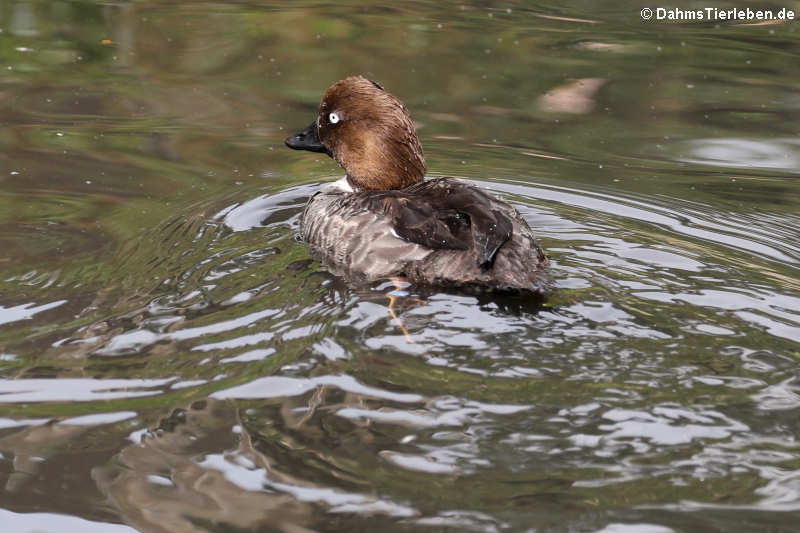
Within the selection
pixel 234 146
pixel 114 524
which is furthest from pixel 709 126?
pixel 114 524

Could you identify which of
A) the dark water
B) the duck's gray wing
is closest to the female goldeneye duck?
the duck's gray wing

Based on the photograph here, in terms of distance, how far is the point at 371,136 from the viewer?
6.93m

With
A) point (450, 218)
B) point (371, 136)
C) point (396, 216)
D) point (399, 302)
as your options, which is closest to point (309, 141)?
point (371, 136)

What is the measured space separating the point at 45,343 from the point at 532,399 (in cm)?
238

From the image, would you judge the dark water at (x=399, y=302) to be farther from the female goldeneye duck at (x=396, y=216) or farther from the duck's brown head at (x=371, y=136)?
the duck's brown head at (x=371, y=136)

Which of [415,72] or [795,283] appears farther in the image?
[415,72]

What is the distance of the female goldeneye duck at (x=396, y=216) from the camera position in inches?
227

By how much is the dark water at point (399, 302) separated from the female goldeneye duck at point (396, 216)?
6.6 inches

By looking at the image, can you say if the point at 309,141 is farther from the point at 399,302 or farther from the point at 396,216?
the point at 399,302

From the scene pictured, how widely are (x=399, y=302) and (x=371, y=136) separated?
1557 mm

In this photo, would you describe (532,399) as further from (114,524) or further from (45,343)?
(45,343)

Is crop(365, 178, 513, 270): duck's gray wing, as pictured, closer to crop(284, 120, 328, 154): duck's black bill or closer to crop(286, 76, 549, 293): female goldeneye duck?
crop(286, 76, 549, 293): female goldeneye duck

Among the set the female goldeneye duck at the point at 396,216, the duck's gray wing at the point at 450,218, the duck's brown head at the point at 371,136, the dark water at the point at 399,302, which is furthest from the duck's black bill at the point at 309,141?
the duck's gray wing at the point at 450,218

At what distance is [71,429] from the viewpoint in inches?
177
